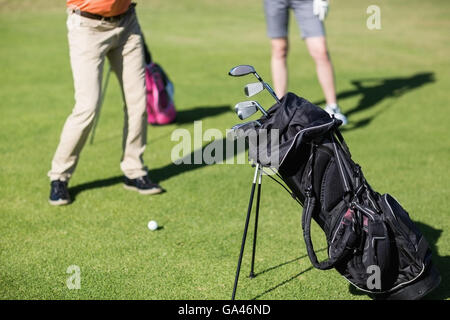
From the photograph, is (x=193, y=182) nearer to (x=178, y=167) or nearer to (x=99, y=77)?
(x=178, y=167)

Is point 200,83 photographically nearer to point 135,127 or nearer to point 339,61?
point 339,61

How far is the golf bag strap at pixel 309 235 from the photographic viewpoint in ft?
10.9

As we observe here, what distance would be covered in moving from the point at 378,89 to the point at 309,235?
641cm

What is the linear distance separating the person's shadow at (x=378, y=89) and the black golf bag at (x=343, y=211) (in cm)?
436

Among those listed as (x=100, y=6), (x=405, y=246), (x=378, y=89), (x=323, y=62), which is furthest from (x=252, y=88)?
(x=378, y=89)

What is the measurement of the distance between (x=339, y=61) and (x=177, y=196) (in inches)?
262

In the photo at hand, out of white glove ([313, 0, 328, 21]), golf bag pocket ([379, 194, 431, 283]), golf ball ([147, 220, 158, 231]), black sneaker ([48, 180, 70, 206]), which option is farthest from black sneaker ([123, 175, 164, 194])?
white glove ([313, 0, 328, 21])

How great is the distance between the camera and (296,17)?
7.32 meters

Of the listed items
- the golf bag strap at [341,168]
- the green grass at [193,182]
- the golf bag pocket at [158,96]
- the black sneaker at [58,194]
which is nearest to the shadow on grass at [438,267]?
the green grass at [193,182]

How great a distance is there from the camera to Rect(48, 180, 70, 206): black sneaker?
16.7 feet

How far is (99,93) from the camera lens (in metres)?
5.04

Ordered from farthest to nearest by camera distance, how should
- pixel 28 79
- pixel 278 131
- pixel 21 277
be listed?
pixel 28 79 → pixel 21 277 → pixel 278 131

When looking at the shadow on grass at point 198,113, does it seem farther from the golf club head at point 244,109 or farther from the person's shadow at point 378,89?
the golf club head at point 244,109
